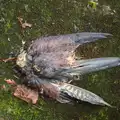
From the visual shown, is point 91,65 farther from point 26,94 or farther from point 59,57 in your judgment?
point 26,94

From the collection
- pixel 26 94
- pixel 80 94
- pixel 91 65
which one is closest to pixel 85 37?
pixel 91 65

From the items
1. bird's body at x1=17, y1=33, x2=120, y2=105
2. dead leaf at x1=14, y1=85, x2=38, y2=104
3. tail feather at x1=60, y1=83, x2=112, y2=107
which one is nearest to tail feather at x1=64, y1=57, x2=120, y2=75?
bird's body at x1=17, y1=33, x2=120, y2=105

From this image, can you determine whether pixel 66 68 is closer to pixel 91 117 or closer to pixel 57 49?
pixel 57 49

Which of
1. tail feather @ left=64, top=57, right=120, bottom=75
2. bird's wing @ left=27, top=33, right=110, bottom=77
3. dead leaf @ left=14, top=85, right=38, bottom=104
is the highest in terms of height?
bird's wing @ left=27, top=33, right=110, bottom=77

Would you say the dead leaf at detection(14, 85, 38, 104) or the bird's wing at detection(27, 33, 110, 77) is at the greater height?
the bird's wing at detection(27, 33, 110, 77)

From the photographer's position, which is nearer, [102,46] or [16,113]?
[16,113]

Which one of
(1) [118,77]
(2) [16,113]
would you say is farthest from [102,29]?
(2) [16,113]

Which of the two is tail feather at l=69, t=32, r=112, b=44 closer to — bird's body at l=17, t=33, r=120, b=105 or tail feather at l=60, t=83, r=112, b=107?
bird's body at l=17, t=33, r=120, b=105
